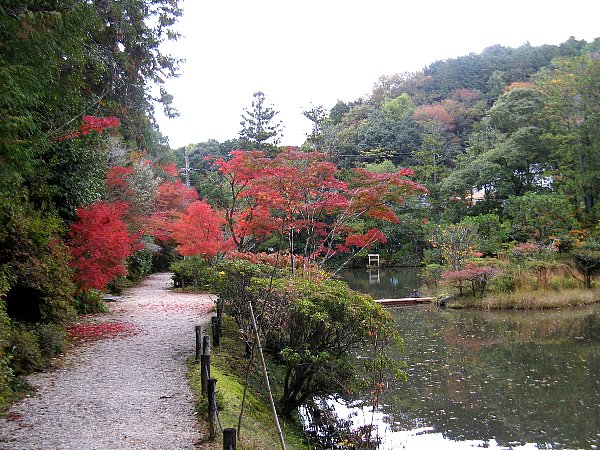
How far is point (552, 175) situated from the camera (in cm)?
2608

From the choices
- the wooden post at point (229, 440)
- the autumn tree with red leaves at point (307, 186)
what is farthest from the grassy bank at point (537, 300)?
the wooden post at point (229, 440)

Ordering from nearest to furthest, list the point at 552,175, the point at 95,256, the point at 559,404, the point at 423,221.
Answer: the point at 559,404 < the point at 95,256 < the point at 552,175 < the point at 423,221

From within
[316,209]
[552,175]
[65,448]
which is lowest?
[65,448]

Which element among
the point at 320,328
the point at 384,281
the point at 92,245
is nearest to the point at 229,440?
the point at 320,328

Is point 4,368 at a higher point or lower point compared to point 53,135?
lower

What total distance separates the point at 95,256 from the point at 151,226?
966 centimetres

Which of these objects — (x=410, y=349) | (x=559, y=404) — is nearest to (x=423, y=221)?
(x=410, y=349)

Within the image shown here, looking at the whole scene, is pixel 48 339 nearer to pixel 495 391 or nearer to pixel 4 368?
pixel 4 368

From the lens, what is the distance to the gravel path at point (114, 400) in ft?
14.9

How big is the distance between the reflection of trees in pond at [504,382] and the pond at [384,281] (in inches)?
275

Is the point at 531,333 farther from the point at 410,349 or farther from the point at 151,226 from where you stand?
the point at 151,226

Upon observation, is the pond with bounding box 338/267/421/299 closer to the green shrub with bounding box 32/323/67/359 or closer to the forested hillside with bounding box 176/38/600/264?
the forested hillside with bounding box 176/38/600/264

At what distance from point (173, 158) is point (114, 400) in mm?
32099

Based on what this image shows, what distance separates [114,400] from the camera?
18.3ft
